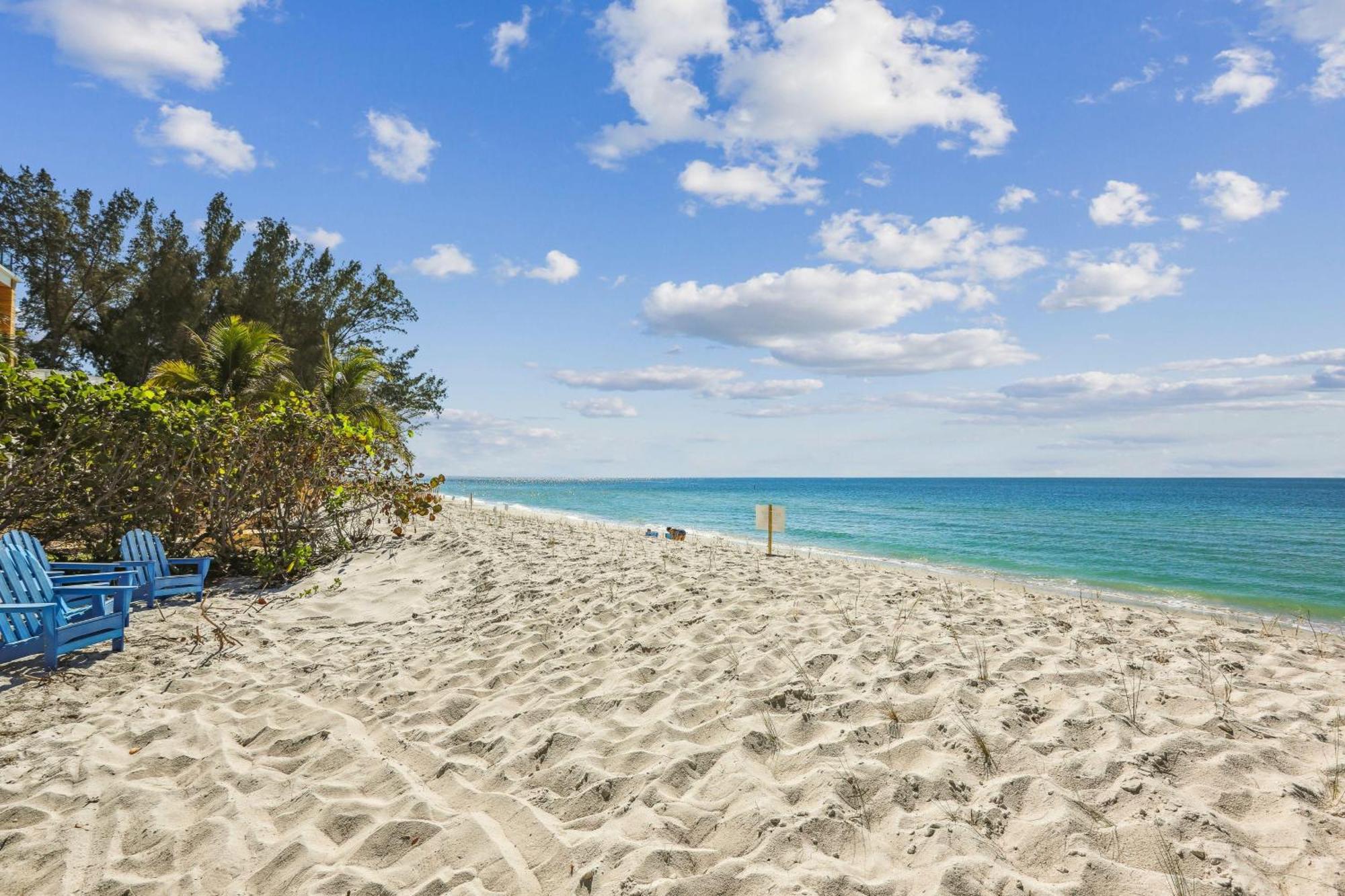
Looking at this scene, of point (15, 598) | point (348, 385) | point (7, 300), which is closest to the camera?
point (15, 598)

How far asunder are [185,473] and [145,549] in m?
1.36

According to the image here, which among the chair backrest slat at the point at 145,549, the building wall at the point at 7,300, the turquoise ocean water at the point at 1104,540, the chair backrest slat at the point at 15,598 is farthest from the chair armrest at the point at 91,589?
the turquoise ocean water at the point at 1104,540

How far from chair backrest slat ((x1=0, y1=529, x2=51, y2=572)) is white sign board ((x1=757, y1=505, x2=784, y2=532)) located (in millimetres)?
7596

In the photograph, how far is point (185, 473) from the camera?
8.24 m

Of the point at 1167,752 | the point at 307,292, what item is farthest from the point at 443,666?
the point at 307,292

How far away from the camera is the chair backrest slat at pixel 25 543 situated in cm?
550

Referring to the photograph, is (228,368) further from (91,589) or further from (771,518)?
(771,518)

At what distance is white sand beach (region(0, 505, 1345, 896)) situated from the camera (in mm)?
2688

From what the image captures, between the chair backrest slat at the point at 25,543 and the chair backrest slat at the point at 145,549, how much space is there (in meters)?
1.06

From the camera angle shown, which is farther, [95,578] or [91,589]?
[95,578]

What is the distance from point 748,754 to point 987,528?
1089 inches

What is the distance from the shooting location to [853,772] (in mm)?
3240

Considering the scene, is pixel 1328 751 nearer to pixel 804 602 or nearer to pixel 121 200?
pixel 804 602

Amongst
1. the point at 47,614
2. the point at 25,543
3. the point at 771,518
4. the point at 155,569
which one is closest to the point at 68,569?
the point at 155,569
